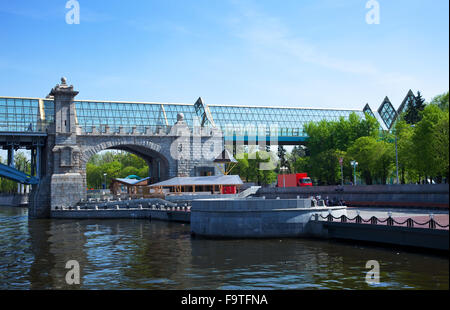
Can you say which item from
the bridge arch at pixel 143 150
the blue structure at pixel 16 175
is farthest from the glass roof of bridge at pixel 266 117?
the blue structure at pixel 16 175

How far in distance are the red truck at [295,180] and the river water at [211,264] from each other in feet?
125

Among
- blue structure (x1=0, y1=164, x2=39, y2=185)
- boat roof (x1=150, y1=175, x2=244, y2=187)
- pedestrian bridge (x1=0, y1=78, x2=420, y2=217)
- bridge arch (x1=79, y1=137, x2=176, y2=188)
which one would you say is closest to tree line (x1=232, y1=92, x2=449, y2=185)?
pedestrian bridge (x1=0, y1=78, x2=420, y2=217)

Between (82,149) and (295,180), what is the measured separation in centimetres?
3138

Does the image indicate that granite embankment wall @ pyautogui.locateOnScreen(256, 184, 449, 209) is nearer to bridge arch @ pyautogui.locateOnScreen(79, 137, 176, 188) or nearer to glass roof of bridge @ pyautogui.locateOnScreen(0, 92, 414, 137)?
bridge arch @ pyautogui.locateOnScreen(79, 137, 176, 188)

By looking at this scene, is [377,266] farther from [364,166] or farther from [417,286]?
[364,166]

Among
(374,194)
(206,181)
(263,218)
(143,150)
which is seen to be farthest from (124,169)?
(263,218)

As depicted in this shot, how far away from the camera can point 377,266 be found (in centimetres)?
2008

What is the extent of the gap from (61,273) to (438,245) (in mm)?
17979

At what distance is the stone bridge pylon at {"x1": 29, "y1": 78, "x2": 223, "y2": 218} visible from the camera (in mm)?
61125

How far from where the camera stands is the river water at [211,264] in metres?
18.0
